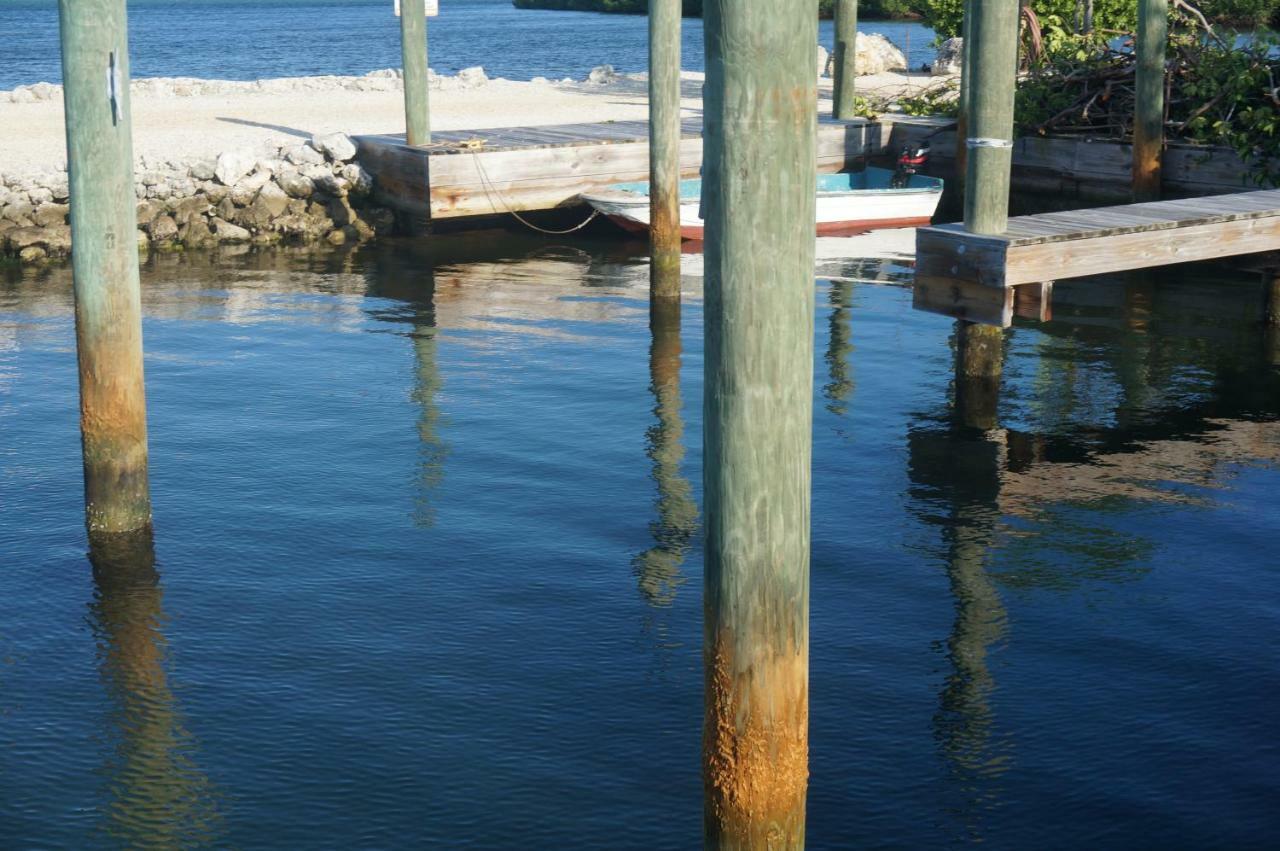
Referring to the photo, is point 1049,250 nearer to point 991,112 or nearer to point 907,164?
point 991,112

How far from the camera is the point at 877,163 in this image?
2073 centimetres

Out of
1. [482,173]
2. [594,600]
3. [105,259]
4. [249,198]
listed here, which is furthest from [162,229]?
[594,600]

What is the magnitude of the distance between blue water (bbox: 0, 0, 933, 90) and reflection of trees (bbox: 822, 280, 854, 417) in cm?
2839

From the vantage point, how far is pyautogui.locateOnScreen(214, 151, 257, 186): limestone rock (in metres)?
19.1

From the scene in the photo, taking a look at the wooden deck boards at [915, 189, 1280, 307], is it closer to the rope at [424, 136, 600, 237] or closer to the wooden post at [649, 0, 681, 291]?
the wooden post at [649, 0, 681, 291]

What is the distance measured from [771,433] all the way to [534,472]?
5.48 meters

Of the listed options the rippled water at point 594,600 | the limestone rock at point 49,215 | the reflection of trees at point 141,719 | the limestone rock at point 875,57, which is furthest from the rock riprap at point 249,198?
the limestone rock at point 875,57

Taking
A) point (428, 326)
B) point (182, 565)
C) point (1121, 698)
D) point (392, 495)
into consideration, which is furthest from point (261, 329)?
point (1121, 698)

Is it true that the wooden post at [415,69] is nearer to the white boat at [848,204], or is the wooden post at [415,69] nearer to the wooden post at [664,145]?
the white boat at [848,204]

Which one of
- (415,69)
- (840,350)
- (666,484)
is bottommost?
(666,484)

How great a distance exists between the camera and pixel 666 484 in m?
9.77

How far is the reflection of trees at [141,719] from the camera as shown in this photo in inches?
228

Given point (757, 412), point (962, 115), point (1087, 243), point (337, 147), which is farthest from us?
point (337, 147)

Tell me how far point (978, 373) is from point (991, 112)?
6.61ft
